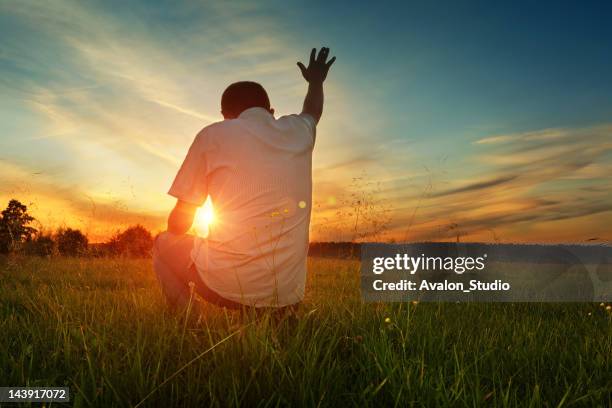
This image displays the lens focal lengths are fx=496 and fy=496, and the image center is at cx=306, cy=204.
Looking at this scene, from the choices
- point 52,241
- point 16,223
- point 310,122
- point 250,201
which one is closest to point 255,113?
point 310,122

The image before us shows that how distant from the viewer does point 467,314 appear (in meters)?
4.49

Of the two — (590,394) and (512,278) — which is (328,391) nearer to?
(590,394)

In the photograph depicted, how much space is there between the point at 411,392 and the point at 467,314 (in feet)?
8.36

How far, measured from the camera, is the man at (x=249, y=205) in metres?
3.11

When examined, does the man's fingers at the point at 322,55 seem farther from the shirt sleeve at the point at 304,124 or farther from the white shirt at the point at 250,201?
the white shirt at the point at 250,201

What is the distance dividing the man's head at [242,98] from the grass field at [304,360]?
142 cm

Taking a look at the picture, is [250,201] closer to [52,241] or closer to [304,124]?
[304,124]

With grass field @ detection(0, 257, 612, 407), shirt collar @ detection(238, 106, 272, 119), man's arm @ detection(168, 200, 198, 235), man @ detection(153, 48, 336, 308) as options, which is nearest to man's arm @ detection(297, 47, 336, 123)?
man @ detection(153, 48, 336, 308)

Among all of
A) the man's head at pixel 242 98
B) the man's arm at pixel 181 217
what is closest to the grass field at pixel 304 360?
the man's arm at pixel 181 217

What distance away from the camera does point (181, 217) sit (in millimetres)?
3369

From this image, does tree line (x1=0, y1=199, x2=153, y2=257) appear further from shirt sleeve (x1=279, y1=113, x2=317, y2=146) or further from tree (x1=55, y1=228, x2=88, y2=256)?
shirt sleeve (x1=279, y1=113, x2=317, y2=146)

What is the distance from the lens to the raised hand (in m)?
4.03

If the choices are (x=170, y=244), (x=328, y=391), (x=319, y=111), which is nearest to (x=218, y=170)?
(x=170, y=244)

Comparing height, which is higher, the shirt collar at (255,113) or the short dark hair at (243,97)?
the short dark hair at (243,97)
